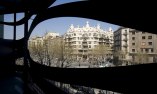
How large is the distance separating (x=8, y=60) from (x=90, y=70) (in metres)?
8.41

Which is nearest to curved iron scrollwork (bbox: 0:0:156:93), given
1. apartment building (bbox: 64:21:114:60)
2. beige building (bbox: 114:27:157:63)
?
beige building (bbox: 114:27:157:63)

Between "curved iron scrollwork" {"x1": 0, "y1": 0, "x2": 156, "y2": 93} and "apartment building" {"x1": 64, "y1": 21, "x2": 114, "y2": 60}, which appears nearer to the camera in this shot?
"curved iron scrollwork" {"x1": 0, "y1": 0, "x2": 156, "y2": 93}

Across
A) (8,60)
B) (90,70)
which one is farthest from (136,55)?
(90,70)

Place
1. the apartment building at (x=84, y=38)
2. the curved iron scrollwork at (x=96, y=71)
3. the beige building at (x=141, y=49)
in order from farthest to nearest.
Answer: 1. the apartment building at (x=84, y=38)
2. the beige building at (x=141, y=49)
3. the curved iron scrollwork at (x=96, y=71)

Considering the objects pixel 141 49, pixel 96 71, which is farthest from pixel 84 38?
pixel 96 71

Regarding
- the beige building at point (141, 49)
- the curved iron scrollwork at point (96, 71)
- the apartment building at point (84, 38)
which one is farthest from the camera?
the apartment building at point (84, 38)

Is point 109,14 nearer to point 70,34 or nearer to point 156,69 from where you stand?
point 156,69

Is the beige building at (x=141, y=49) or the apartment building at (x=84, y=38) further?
the apartment building at (x=84, y=38)

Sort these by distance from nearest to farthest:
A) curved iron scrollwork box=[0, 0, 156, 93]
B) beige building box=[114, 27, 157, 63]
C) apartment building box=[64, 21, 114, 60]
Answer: curved iron scrollwork box=[0, 0, 156, 93]
beige building box=[114, 27, 157, 63]
apartment building box=[64, 21, 114, 60]

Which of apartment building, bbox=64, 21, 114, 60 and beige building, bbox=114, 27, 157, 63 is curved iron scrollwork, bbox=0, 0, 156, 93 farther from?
apartment building, bbox=64, 21, 114, 60

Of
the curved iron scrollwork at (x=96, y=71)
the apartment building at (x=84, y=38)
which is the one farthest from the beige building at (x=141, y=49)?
the curved iron scrollwork at (x=96, y=71)

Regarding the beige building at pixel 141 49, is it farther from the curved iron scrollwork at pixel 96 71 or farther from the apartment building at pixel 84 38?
the curved iron scrollwork at pixel 96 71

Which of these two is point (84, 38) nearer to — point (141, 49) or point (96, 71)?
point (141, 49)

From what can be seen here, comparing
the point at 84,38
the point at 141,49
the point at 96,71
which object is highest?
the point at 84,38
